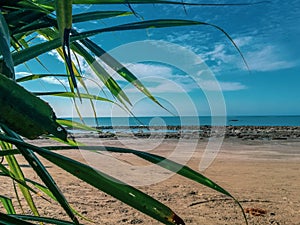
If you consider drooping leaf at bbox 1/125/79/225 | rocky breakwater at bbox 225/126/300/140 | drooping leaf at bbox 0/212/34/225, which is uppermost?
drooping leaf at bbox 1/125/79/225

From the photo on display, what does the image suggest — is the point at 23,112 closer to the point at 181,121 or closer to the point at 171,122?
the point at 181,121

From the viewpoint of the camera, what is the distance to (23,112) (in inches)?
11.0

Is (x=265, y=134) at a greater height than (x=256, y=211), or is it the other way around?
(x=265, y=134)

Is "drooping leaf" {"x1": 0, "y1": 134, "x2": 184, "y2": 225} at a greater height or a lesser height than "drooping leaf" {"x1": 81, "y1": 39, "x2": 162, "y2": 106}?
lesser

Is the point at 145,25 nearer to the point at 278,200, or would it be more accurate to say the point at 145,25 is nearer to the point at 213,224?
the point at 213,224

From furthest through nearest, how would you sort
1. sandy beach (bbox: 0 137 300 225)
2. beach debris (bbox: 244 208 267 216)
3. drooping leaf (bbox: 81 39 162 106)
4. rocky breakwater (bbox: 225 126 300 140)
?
rocky breakwater (bbox: 225 126 300 140) < beach debris (bbox: 244 208 267 216) < sandy beach (bbox: 0 137 300 225) < drooping leaf (bbox: 81 39 162 106)

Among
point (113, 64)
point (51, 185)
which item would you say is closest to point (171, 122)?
point (113, 64)

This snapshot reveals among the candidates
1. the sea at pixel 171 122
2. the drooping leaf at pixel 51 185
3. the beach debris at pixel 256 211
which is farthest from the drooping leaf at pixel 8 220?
the beach debris at pixel 256 211

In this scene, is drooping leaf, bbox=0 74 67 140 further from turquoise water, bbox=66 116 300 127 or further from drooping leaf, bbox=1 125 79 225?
turquoise water, bbox=66 116 300 127

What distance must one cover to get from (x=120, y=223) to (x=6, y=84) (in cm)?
263

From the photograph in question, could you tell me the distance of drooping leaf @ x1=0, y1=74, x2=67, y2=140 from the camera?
28cm

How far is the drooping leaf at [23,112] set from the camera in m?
0.28

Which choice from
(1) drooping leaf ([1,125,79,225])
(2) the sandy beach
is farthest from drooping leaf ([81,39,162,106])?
(2) the sandy beach

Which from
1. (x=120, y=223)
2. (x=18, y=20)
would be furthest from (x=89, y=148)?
(x=120, y=223)
